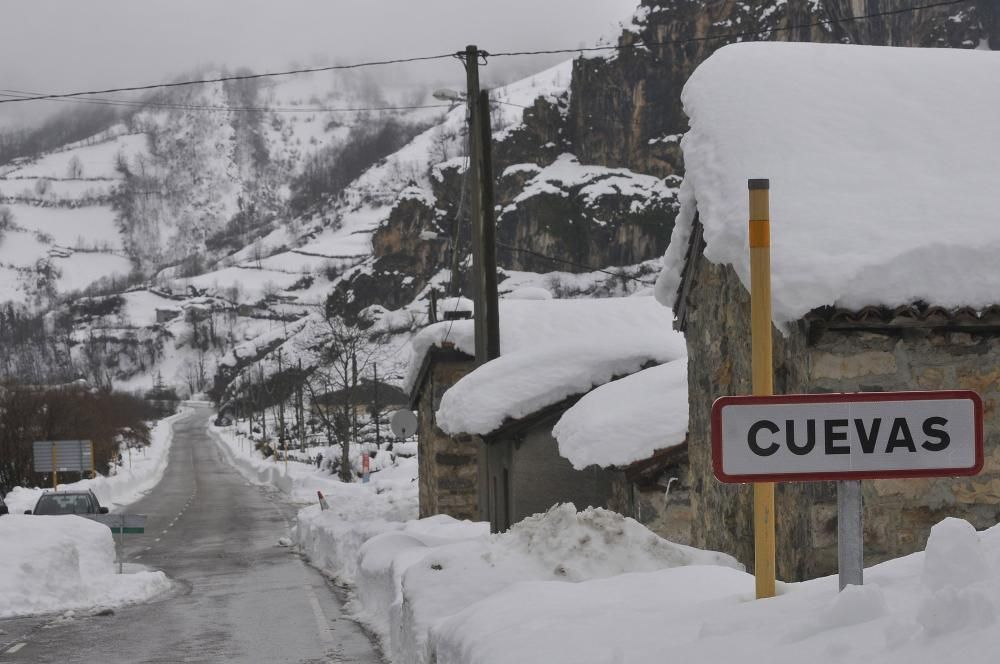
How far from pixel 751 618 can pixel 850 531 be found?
0.63 m

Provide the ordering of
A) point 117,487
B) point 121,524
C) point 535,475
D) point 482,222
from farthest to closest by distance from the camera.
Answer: point 117,487 < point 121,524 < point 482,222 < point 535,475

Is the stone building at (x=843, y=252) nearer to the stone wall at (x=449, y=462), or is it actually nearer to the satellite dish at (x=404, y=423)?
the stone wall at (x=449, y=462)

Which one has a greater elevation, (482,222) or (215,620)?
(482,222)

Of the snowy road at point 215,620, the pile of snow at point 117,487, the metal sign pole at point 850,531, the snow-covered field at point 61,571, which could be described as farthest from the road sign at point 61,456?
the metal sign pole at point 850,531

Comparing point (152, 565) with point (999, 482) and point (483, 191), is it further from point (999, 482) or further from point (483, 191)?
point (999, 482)

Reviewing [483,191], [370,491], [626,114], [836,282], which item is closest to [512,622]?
[836,282]

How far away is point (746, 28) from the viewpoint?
124 meters

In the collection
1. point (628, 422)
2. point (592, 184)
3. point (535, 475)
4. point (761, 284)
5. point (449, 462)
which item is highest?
point (592, 184)

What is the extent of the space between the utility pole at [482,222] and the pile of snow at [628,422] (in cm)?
451

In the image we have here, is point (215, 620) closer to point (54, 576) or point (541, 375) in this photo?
point (54, 576)

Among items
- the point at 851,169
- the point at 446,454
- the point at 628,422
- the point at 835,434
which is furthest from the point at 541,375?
the point at 835,434

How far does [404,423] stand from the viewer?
27219mm

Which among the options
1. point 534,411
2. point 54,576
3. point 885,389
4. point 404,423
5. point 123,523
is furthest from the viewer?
point 404,423

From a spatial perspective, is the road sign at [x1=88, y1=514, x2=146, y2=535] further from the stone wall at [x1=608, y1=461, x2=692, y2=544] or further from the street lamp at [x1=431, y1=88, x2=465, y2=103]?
the stone wall at [x1=608, y1=461, x2=692, y2=544]
